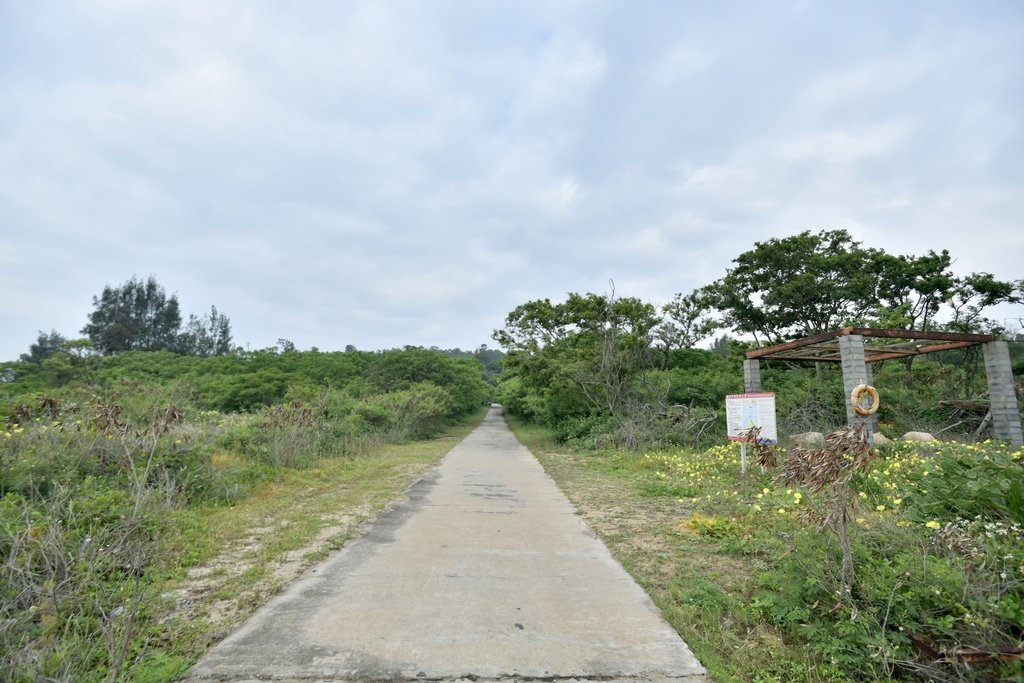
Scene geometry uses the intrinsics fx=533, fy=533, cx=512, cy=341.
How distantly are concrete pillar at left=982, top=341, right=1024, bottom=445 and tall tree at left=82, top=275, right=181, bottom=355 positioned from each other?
228 ft

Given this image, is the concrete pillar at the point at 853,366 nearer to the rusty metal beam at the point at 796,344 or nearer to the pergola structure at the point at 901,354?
the pergola structure at the point at 901,354

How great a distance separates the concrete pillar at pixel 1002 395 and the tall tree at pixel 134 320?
228ft

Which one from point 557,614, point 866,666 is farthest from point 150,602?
point 866,666

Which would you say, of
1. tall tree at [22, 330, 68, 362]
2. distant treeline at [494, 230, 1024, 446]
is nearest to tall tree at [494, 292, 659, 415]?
distant treeline at [494, 230, 1024, 446]

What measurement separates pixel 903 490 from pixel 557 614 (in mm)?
4062

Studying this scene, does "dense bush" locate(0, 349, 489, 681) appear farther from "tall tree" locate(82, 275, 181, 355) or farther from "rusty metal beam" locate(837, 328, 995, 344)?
"tall tree" locate(82, 275, 181, 355)

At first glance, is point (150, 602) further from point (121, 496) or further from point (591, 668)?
point (591, 668)

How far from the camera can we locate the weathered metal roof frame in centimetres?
1123

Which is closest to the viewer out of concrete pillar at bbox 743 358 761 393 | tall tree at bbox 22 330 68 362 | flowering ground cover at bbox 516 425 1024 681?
flowering ground cover at bbox 516 425 1024 681

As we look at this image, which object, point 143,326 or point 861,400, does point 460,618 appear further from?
point 143,326

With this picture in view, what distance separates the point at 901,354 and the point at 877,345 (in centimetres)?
118

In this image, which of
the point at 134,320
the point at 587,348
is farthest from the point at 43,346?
the point at 587,348

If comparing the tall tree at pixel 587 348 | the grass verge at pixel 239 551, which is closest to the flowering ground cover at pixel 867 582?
the grass verge at pixel 239 551

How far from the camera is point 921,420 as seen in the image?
46.4 ft
